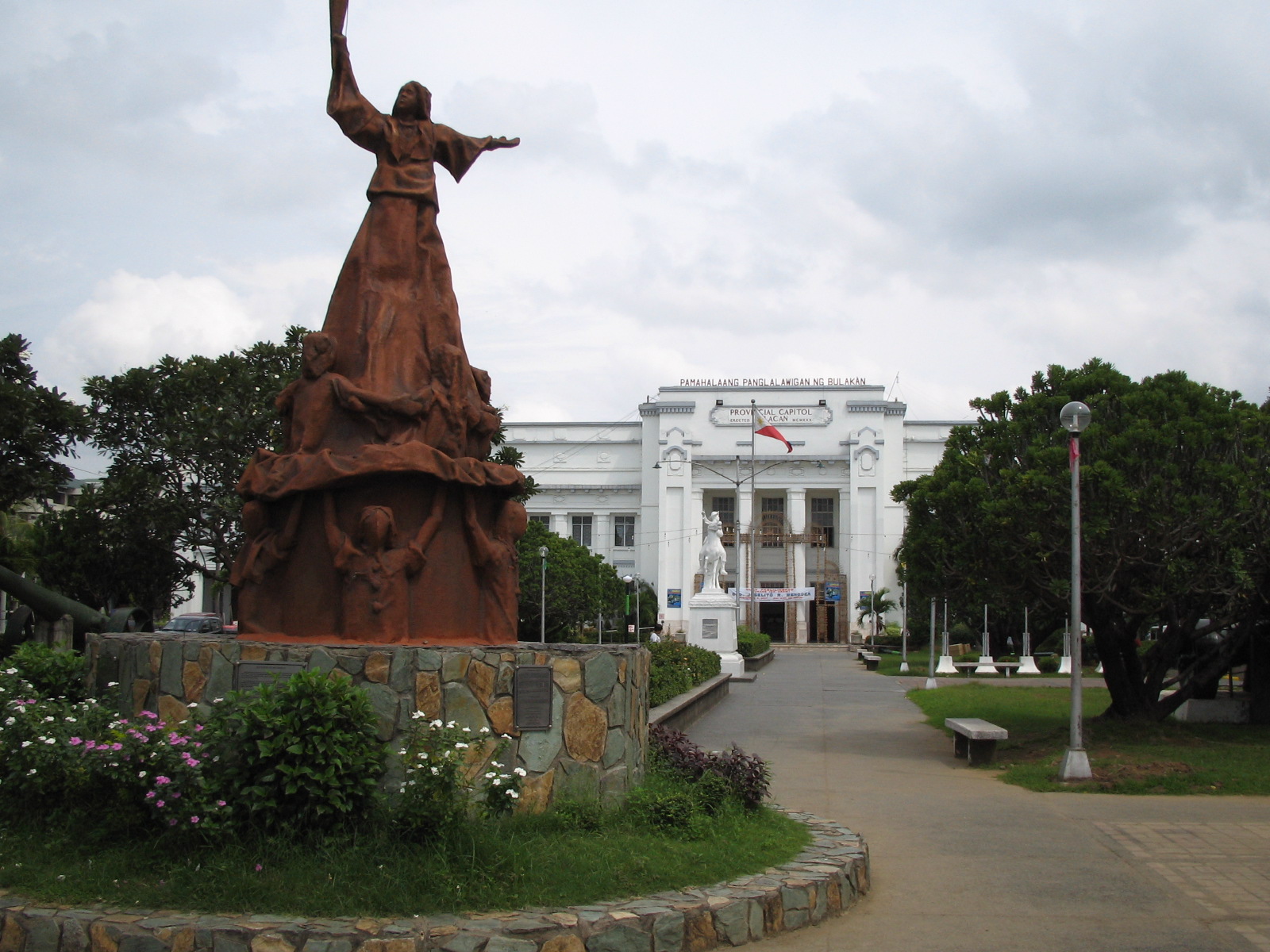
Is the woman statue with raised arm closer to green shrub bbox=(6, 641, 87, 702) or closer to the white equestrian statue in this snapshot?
green shrub bbox=(6, 641, 87, 702)

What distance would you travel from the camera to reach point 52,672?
808 centimetres

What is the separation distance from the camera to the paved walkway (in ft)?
21.2

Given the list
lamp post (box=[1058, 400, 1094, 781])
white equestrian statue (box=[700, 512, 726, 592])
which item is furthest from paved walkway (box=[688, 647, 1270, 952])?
white equestrian statue (box=[700, 512, 726, 592])

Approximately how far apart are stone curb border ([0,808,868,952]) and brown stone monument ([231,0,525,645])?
2.63 meters

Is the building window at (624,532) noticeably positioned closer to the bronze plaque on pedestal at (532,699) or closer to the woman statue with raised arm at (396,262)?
the woman statue with raised arm at (396,262)

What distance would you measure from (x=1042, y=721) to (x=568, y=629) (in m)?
30.8

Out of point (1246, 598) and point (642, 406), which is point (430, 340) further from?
point (642, 406)

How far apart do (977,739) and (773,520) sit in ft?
184

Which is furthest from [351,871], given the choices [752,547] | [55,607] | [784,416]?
[784,416]

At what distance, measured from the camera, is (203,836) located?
5.89 metres

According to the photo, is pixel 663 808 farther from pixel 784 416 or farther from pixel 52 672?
pixel 784 416

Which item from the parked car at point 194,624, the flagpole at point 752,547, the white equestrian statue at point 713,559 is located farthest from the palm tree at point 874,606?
the parked car at point 194,624

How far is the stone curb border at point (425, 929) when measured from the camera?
17.2 ft

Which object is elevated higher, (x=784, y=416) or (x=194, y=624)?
(x=784, y=416)
